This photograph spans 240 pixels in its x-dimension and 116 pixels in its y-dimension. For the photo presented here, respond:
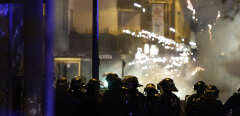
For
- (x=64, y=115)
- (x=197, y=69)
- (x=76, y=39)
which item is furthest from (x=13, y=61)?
(x=197, y=69)

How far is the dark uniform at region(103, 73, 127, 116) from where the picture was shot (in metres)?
5.64

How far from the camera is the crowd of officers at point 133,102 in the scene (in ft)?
18.3

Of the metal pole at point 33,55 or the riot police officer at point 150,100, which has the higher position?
the metal pole at point 33,55

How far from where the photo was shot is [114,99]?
5641mm

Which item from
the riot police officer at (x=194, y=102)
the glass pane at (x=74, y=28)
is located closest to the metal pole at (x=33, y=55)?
the riot police officer at (x=194, y=102)

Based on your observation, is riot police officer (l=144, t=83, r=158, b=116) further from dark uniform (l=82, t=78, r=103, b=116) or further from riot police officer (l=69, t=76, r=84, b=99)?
riot police officer (l=69, t=76, r=84, b=99)

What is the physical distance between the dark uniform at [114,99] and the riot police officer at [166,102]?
59cm

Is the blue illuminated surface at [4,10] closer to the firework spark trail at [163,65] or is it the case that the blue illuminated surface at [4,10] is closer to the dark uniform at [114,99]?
the dark uniform at [114,99]

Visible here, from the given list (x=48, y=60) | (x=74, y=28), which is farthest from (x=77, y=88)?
(x=74, y=28)

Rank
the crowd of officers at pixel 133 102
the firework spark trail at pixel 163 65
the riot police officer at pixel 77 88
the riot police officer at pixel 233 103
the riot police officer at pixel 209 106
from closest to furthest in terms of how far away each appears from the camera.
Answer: the riot police officer at pixel 209 106 → the crowd of officers at pixel 133 102 → the riot police officer at pixel 233 103 → the riot police officer at pixel 77 88 → the firework spark trail at pixel 163 65

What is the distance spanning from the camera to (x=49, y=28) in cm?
532

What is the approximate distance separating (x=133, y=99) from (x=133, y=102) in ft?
0.16

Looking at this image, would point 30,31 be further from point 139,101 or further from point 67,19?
point 67,19

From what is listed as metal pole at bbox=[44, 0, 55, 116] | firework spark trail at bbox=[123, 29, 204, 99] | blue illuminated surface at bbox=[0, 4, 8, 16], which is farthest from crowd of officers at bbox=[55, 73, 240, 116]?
firework spark trail at bbox=[123, 29, 204, 99]
